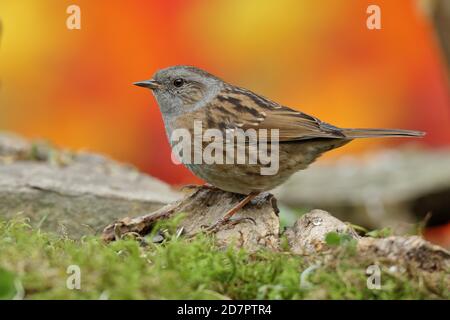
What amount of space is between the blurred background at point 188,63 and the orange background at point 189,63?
1cm

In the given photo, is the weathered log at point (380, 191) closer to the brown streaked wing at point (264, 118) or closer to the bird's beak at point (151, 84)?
the brown streaked wing at point (264, 118)

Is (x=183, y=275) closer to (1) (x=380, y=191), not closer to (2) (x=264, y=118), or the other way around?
(2) (x=264, y=118)

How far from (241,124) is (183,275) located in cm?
206

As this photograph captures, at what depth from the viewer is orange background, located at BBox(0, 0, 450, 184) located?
927 centimetres

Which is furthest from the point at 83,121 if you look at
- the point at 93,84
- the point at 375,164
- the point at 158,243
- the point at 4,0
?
the point at 158,243

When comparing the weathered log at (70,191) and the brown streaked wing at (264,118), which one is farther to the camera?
the weathered log at (70,191)

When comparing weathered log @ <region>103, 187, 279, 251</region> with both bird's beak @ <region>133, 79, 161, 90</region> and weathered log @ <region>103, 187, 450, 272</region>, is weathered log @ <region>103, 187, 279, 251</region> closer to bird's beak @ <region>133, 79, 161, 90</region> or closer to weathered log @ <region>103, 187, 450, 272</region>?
weathered log @ <region>103, 187, 450, 272</region>

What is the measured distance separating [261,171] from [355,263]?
174 cm

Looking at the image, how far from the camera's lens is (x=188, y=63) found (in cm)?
912

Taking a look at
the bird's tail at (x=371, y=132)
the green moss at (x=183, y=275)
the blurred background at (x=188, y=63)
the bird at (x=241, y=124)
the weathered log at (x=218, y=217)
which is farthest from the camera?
the blurred background at (x=188, y=63)

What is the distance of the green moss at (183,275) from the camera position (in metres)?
2.78

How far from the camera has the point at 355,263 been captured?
9.68 ft

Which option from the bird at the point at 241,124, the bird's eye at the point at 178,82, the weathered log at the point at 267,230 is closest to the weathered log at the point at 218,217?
the weathered log at the point at 267,230
